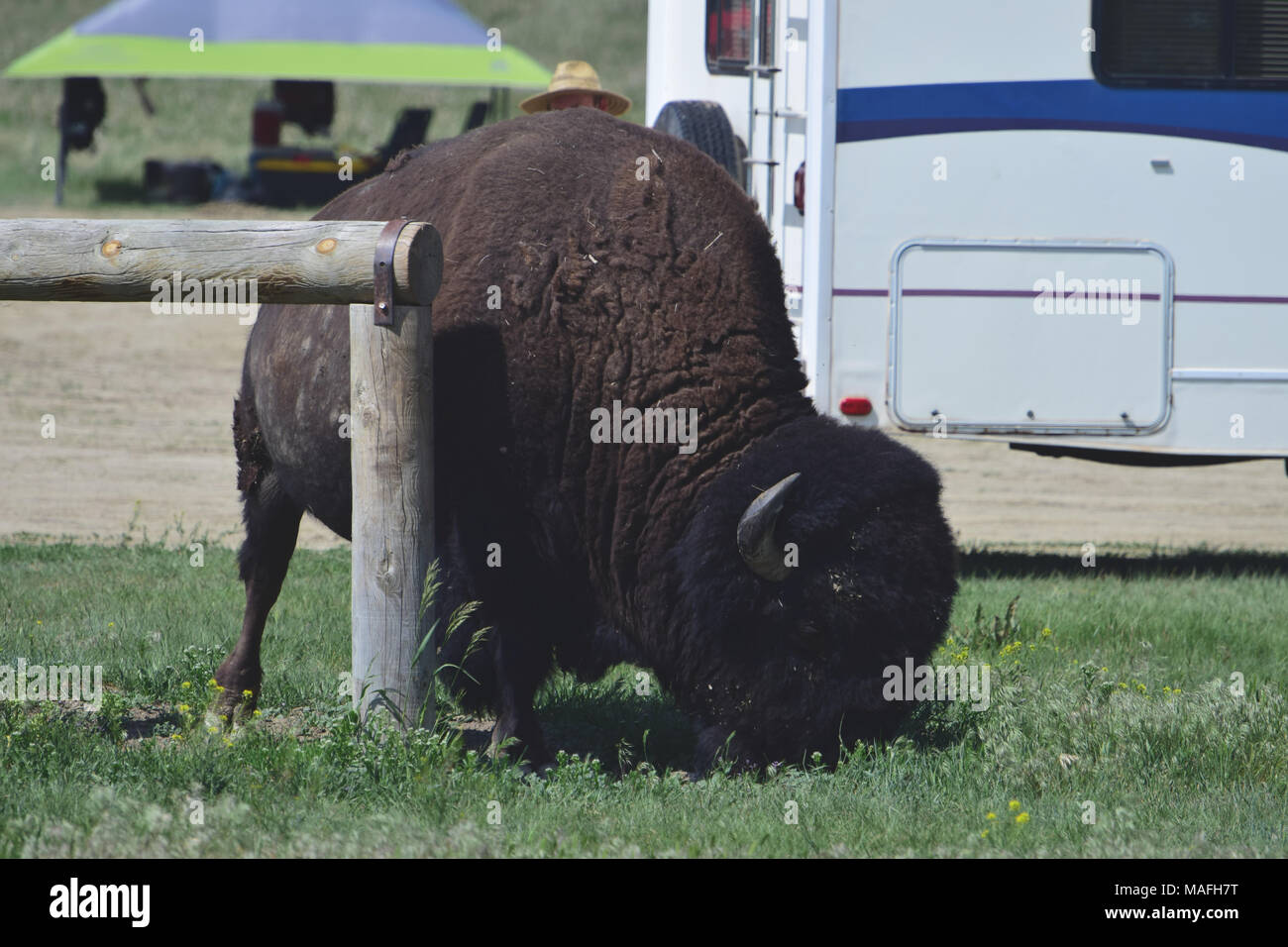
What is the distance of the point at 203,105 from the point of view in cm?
3247

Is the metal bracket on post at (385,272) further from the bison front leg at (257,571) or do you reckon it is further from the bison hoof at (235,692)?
the bison hoof at (235,692)

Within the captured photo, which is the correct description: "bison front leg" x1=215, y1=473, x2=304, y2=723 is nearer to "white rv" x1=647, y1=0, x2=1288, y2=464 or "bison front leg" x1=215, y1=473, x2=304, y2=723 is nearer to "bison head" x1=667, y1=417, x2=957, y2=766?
"bison head" x1=667, y1=417, x2=957, y2=766

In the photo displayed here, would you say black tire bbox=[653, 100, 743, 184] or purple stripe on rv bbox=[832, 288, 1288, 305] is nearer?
purple stripe on rv bbox=[832, 288, 1288, 305]

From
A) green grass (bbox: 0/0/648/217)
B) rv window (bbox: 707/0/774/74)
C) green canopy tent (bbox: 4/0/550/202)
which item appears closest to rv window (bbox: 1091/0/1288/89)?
rv window (bbox: 707/0/774/74)

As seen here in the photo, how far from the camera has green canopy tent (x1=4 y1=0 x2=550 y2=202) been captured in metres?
23.0

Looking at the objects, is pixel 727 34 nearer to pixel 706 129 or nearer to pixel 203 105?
pixel 706 129

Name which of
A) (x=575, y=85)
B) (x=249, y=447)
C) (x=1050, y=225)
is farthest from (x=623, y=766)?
(x=575, y=85)

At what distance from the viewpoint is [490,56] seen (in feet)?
78.8

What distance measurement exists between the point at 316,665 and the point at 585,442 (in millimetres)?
1897

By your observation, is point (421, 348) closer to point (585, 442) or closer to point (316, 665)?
point (585, 442)

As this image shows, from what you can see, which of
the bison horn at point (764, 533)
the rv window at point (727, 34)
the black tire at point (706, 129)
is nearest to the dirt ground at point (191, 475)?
the black tire at point (706, 129)

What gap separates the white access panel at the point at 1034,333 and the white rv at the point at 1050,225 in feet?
0.03

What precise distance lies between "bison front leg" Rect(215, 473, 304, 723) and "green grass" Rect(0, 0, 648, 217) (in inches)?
705

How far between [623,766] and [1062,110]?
15.4 ft
